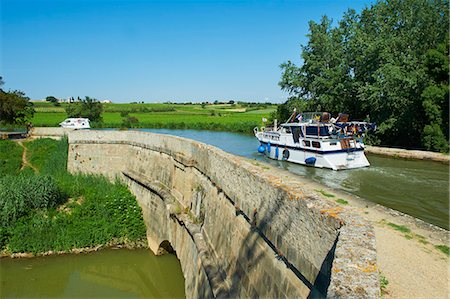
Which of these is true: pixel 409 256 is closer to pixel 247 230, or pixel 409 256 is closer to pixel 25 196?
pixel 247 230

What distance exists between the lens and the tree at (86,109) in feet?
151

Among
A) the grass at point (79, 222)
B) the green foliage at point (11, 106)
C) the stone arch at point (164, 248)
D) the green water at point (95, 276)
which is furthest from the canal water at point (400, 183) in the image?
the green foliage at point (11, 106)

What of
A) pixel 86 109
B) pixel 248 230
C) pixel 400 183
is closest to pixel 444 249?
pixel 248 230

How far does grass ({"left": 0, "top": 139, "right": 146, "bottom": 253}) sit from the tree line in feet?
64.9

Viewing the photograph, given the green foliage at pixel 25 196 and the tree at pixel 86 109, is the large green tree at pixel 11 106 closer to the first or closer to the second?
the green foliage at pixel 25 196

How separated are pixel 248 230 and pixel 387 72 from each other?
23.5 metres

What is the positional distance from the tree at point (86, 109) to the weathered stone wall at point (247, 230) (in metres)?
34.7

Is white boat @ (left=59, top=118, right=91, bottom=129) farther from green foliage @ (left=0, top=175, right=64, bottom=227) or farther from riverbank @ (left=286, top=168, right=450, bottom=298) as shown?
riverbank @ (left=286, top=168, right=450, bottom=298)

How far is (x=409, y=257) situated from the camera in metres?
5.49

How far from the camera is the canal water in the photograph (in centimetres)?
1168

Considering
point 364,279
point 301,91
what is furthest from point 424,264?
point 301,91

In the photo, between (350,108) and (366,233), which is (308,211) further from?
(350,108)

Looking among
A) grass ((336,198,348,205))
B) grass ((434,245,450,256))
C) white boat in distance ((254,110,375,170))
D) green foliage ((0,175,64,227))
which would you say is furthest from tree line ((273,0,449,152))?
green foliage ((0,175,64,227))

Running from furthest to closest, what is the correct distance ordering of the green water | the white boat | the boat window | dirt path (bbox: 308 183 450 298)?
the white boat
the boat window
the green water
dirt path (bbox: 308 183 450 298)
